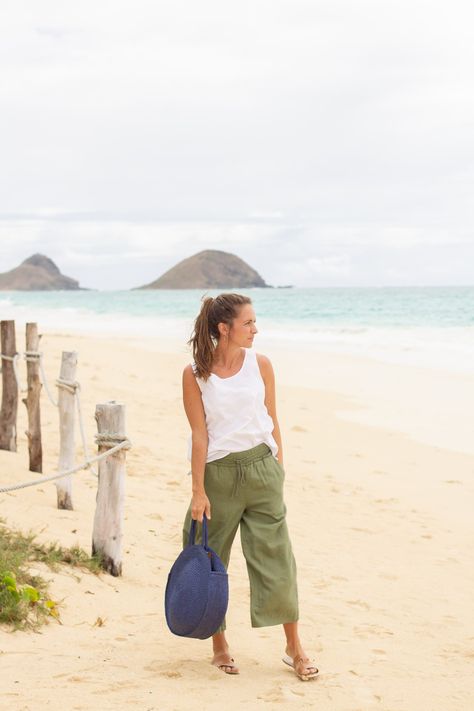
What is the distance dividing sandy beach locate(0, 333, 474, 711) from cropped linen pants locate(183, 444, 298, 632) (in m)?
0.39

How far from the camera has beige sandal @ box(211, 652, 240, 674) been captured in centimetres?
389

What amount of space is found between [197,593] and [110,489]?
1.59 metres

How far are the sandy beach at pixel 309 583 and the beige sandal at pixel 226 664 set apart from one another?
4 cm

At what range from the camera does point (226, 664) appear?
3930mm

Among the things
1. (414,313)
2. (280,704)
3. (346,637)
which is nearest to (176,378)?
(346,637)

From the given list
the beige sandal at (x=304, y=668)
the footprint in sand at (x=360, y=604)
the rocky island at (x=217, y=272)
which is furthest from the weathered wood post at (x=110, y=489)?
the rocky island at (x=217, y=272)

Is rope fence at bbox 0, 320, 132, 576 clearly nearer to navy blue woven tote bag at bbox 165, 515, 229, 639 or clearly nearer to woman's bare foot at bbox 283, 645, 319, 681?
navy blue woven tote bag at bbox 165, 515, 229, 639

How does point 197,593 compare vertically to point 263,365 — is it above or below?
below

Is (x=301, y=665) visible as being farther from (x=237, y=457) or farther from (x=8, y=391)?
(x=8, y=391)

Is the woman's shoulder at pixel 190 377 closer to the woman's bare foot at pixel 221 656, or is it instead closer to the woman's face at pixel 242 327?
the woman's face at pixel 242 327

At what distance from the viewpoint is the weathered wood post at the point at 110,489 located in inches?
195

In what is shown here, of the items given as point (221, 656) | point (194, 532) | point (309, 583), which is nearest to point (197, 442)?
point (194, 532)

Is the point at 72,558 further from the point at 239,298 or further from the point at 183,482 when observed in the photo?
the point at 183,482

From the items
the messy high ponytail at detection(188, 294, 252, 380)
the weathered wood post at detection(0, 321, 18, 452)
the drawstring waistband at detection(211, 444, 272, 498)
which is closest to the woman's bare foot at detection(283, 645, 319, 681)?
the drawstring waistband at detection(211, 444, 272, 498)
